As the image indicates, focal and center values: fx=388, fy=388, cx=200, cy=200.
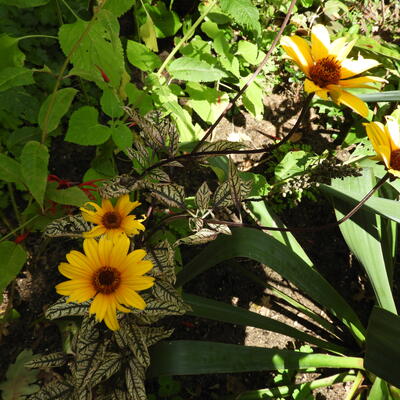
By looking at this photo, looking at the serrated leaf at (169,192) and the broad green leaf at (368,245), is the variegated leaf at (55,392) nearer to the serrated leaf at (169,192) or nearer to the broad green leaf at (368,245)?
the serrated leaf at (169,192)

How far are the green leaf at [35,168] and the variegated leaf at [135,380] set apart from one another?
0.51 metres

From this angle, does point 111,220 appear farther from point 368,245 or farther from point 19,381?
point 368,245

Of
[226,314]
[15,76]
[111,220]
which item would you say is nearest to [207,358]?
[226,314]

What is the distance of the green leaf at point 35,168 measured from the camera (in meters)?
1.07

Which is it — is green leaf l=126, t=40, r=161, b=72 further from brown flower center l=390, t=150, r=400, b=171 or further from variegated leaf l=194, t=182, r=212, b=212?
brown flower center l=390, t=150, r=400, b=171

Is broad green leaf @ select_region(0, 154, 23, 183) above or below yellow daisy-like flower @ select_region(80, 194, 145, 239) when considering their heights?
above

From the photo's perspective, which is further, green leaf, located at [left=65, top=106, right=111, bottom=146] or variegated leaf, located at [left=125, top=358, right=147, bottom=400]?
green leaf, located at [left=65, top=106, right=111, bottom=146]

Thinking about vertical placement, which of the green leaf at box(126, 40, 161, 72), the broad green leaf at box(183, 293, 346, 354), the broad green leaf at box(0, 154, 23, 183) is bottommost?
the broad green leaf at box(183, 293, 346, 354)

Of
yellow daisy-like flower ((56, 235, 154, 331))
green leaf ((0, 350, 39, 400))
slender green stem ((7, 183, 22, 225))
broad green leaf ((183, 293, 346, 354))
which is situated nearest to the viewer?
yellow daisy-like flower ((56, 235, 154, 331))

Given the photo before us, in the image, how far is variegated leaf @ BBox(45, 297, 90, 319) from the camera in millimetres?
984

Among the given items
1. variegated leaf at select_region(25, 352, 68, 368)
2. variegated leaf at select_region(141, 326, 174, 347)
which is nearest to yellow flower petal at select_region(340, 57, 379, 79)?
variegated leaf at select_region(141, 326, 174, 347)

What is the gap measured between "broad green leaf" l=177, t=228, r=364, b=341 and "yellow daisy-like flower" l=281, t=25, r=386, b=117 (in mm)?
526

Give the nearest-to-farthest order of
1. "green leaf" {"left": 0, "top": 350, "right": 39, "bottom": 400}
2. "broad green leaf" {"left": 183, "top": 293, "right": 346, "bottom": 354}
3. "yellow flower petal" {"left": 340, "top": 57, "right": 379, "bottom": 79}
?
"yellow flower petal" {"left": 340, "top": 57, "right": 379, "bottom": 79} < "broad green leaf" {"left": 183, "top": 293, "right": 346, "bottom": 354} < "green leaf" {"left": 0, "top": 350, "right": 39, "bottom": 400}

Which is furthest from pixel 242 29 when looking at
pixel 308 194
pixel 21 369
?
pixel 21 369
